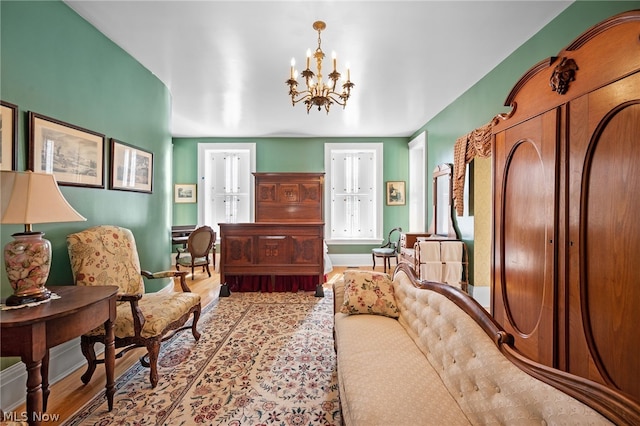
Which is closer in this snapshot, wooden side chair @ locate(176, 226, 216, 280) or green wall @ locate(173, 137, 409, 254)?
wooden side chair @ locate(176, 226, 216, 280)

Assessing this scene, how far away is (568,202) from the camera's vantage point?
156cm

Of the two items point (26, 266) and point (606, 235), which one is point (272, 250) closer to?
point (26, 266)

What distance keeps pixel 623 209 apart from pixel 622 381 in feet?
2.52

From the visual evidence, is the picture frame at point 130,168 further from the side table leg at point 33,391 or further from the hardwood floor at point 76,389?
the side table leg at point 33,391

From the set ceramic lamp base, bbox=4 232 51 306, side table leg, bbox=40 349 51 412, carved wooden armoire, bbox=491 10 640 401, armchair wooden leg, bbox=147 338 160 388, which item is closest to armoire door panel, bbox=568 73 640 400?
carved wooden armoire, bbox=491 10 640 401

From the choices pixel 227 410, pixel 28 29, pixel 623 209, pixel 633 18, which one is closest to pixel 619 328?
pixel 623 209

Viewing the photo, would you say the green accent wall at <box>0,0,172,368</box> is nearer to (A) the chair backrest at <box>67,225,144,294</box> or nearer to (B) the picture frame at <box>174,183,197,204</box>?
(A) the chair backrest at <box>67,225,144,294</box>

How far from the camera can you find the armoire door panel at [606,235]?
1.25 m

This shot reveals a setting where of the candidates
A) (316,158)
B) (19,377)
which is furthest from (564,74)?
(316,158)

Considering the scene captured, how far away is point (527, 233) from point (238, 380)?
228 centimetres

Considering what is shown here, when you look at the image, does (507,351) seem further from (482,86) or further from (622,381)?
(482,86)

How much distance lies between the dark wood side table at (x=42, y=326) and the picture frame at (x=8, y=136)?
3.00 ft

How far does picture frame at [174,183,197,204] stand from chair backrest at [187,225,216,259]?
2029 millimetres

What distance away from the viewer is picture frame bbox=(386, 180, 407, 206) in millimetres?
6680
